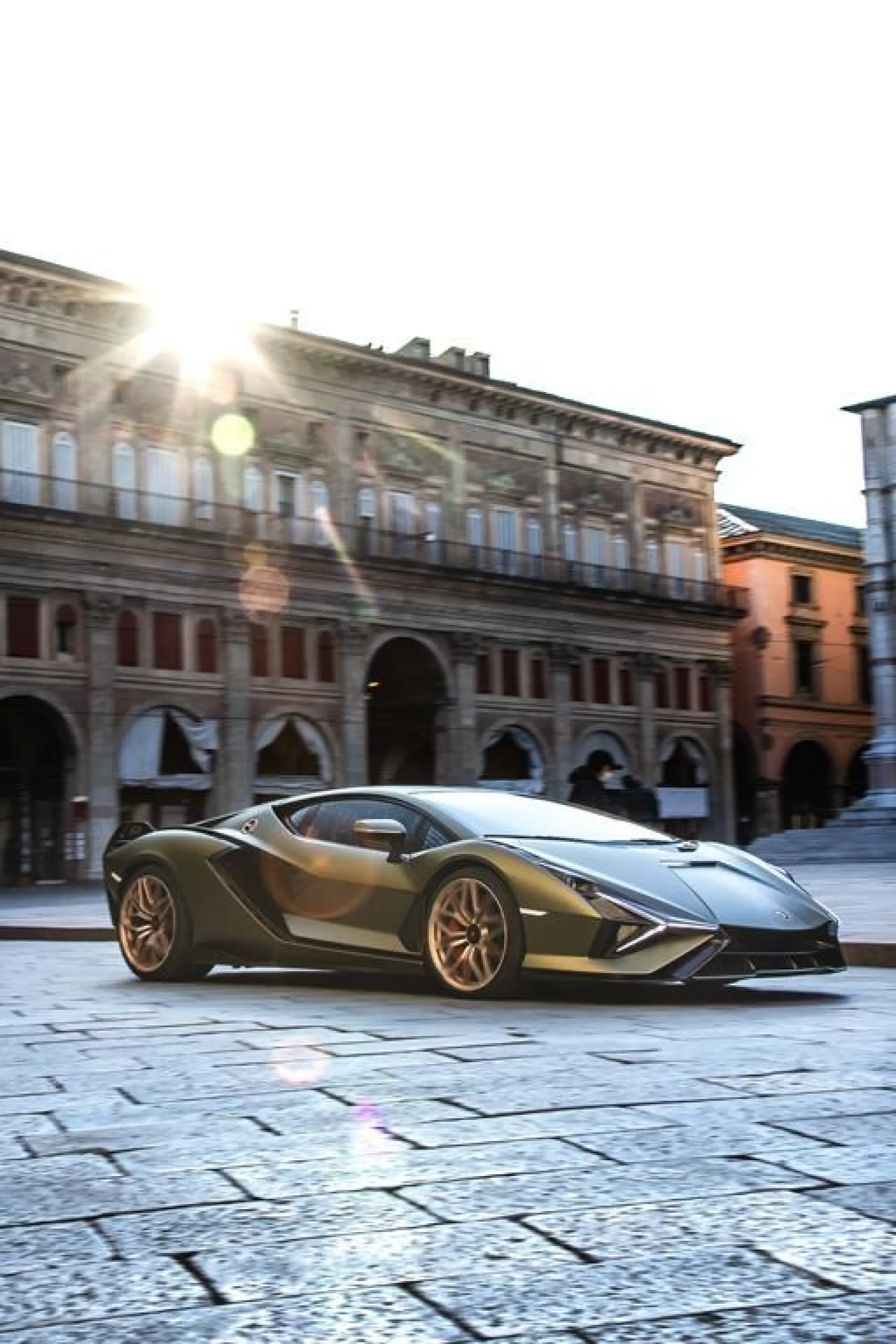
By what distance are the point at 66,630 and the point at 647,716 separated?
19655 millimetres

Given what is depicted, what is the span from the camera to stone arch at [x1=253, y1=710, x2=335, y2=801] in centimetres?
4122

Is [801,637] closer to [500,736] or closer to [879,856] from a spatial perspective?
[500,736]

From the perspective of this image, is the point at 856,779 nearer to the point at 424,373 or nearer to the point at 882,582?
the point at 882,582

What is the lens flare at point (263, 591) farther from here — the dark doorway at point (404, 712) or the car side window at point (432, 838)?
the car side window at point (432, 838)

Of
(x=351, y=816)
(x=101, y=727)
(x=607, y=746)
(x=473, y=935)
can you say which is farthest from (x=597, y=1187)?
(x=607, y=746)

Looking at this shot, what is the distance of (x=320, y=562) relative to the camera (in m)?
42.8

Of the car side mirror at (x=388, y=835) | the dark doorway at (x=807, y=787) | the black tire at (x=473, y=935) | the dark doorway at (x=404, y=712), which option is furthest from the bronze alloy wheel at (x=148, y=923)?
the dark doorway at (x=807, y=787)

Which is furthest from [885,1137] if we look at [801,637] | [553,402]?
[801,637]

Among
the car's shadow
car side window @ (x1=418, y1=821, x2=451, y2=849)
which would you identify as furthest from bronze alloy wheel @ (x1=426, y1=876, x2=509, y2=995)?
car side window @ (x1=418, y1=821, x2=451, y2=849)

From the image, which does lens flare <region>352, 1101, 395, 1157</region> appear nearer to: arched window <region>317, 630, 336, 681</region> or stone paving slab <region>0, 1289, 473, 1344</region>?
stone paving slab <region>0, 1289, 473, 1344</region>

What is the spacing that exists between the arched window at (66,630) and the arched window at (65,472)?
7.72 ft

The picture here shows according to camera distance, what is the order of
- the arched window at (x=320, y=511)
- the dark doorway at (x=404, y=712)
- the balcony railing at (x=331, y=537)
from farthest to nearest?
the dark doorway at (x=404, y=712)
the arched window at (x=320, y=511)
the balcony railing at (x=331, y=537)

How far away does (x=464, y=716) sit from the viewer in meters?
45.4

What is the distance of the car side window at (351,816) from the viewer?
8453mm
